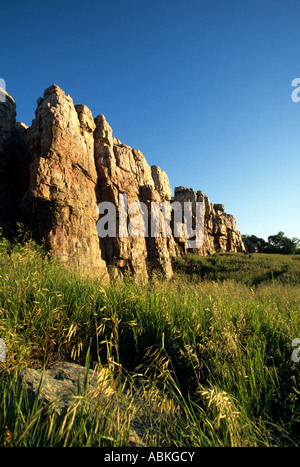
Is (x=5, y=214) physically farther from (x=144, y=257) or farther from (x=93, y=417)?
(x=93, y=417)

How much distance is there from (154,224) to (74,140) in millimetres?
12119

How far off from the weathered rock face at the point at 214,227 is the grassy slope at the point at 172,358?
28.8m

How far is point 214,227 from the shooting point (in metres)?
42.5

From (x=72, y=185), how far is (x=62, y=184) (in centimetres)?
115

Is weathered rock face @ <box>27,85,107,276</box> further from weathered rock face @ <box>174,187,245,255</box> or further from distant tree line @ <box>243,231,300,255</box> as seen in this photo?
distant tree line @ <box>243,231,300,255</box>

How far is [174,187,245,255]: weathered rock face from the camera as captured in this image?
37781 millimetres

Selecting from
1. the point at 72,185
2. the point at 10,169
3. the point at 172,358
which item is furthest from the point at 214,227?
the point at 172,358

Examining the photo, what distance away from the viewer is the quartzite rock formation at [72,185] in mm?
14047

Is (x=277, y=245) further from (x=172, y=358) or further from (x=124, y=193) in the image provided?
(x=172, y=358)

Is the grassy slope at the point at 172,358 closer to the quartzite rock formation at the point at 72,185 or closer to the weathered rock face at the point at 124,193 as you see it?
the quartzite rock formation at the point at 72,185

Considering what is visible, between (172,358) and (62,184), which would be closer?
(172,358)

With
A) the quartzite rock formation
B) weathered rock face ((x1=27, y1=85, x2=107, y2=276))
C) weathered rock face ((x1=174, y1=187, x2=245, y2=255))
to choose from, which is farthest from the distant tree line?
weathered rock face ((x1=27, y1=85, x2=107, y2=276))

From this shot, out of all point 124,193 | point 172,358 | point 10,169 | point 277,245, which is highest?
point 10,169

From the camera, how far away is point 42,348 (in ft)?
7.85
